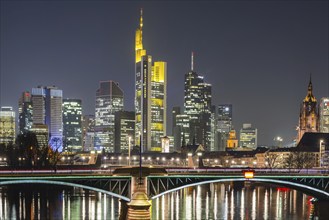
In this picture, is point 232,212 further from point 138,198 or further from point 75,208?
point 138,198

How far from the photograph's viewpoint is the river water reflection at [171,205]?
310 feet

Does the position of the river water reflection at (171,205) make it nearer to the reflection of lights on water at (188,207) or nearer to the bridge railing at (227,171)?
the reflection of lights on water at (188,207)

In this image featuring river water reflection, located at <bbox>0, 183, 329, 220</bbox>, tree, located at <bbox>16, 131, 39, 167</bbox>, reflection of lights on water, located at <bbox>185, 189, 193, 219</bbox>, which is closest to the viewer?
reflection of lights on water, located at <bbox>185, 189, 193, 219</bbox>

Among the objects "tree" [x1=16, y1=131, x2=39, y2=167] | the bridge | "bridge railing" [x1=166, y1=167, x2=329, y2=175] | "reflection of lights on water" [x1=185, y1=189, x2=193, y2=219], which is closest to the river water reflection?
"reflection of lights on water" [x1=185, y1=189, x2=193, y2=219]

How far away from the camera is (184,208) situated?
347 feet

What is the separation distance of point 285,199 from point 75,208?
143 ft

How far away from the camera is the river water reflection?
3725 inches

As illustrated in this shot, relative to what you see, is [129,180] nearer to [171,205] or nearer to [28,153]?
[171,205]

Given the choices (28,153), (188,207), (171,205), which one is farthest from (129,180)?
(28,153)

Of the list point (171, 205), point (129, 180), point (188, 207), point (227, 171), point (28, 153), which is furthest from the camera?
point (28, 153)

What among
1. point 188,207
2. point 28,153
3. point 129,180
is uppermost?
point 28,153

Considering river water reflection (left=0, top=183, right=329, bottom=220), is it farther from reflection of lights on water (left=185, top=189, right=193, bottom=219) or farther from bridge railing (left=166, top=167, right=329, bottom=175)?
bridge railing (left=166, top=167, right=329, bottom=175)

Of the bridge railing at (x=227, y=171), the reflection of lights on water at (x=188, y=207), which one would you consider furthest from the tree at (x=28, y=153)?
the bridge railing at (x=227, y=171)

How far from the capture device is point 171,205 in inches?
4321
